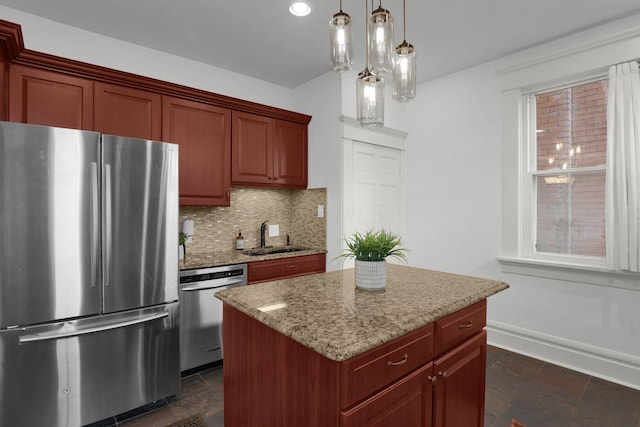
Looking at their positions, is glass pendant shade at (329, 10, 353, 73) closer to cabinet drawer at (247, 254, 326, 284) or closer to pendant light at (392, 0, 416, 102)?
pendant light at (392, 0, 416, 102)

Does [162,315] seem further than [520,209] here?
No

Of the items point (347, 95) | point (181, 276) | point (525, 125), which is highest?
point (347, 95)

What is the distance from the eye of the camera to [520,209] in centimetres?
318

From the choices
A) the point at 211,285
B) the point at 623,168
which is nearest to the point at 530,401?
the point at 623,168

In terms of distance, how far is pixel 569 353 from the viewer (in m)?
2.86

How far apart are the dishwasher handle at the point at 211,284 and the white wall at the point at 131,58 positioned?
1.96 meters

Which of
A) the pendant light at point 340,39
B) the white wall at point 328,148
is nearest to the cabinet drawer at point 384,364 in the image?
the pendant light at point 340,39

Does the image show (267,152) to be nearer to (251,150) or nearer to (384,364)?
(251,150)

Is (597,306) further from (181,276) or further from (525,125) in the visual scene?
(181,276)

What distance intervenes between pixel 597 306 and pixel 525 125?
1716 millimetres

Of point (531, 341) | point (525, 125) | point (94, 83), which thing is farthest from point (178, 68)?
point (531, 341)

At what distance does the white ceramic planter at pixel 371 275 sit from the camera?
5.35ft

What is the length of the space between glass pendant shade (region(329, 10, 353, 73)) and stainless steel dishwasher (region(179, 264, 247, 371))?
1.95m

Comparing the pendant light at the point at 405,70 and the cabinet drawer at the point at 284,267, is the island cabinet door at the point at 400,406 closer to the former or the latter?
the pendant light at the point at 405,70
